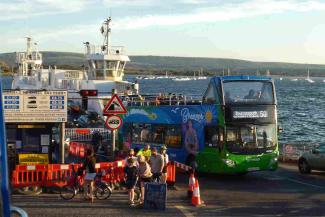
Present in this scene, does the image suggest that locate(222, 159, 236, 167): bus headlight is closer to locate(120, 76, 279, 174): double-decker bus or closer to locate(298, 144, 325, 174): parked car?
locate(120, 76, 279, 174): double-decker bus

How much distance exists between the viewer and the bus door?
74.4 ft

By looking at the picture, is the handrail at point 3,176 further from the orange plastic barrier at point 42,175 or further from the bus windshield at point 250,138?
the bus windshield at point 250,138

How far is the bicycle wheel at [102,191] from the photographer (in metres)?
17.5

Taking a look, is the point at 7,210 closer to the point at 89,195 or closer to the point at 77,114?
the point at 89,195

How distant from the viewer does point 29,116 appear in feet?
63.2

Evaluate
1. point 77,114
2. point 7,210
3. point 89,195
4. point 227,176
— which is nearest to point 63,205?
point 89,195

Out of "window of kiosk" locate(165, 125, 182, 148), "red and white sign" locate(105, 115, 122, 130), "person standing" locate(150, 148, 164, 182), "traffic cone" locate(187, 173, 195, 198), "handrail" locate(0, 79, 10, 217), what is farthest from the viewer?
"window of kiosk" locate(165, 125, 182, 148)

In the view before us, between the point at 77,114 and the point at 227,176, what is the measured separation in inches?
1383

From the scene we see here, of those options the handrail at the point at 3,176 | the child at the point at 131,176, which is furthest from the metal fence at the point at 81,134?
the handrail at the point at 3,176

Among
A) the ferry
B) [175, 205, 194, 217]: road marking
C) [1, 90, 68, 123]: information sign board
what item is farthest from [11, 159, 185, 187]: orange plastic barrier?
the ferry

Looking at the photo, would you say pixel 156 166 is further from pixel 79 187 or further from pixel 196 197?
pixel 79 187

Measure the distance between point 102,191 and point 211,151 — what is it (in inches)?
269

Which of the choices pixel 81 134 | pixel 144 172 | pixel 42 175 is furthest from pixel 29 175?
pixel 81 134

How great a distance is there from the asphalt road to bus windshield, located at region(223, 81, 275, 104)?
3097 millimetres
